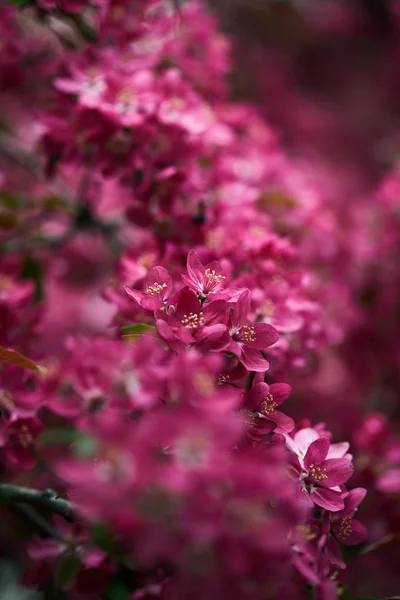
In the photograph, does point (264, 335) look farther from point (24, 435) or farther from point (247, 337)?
point (24, 435)

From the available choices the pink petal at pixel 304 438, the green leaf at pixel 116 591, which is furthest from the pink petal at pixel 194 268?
the green leaf at pixel 116 591

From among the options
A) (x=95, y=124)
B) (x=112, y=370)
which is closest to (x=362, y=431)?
(x=112, y=370)

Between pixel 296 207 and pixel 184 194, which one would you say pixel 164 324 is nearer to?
pixel 184 194

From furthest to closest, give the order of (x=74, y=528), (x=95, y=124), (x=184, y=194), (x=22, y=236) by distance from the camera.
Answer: (x=22, y=236)
(x=184, y=194)
(x=95, y=124)
(x=74, y=528)

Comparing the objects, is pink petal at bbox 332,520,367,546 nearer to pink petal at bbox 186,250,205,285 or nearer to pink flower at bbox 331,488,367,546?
pink flower at bbox 331,488,367,546

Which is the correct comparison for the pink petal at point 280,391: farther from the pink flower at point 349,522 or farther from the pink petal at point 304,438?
the pink flower at point 349,522
